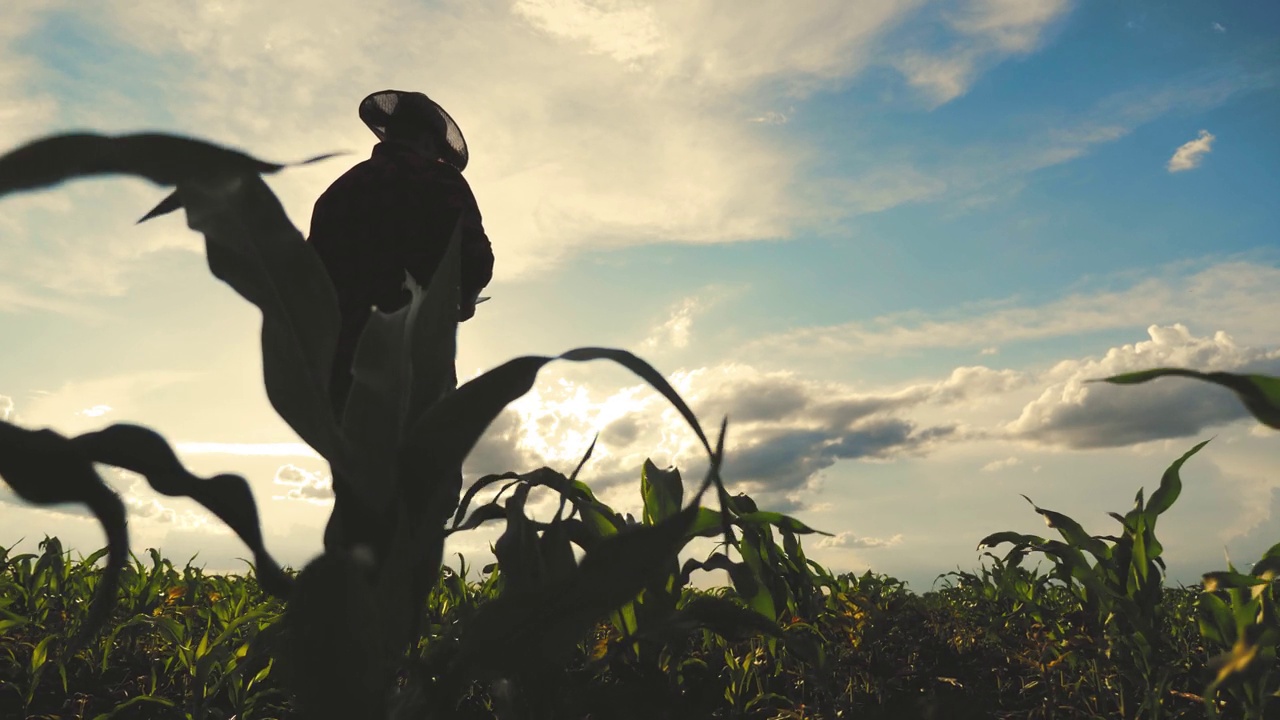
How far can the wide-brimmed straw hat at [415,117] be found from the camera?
306 centimetres

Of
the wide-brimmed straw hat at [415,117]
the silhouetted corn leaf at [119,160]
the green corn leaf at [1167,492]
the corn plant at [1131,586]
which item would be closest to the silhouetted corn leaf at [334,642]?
the silhouetted corn leaf at [119,160]

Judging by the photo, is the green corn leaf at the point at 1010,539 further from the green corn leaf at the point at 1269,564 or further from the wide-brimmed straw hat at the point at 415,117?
the wide-brimmed straw hat at the point at 415,117

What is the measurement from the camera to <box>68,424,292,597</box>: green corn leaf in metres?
0.96

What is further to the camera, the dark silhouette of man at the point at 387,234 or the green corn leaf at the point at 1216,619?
the dark silhouette of man at the point at 387,234

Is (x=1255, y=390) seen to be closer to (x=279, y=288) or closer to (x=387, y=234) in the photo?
(x=279, y=288)

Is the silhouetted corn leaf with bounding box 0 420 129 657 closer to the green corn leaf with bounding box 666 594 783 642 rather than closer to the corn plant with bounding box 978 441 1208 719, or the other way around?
the green corn leaf with bounding box 666 594 783 642

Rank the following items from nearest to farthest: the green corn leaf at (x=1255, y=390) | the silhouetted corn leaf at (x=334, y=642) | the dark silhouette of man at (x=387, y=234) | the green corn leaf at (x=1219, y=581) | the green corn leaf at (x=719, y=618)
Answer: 1. the silhouetted corn leaf at (x=334, y=642)
2. the green corn leaf at (x=1255, y=390)
3. the green corn leaf at (x=719, y=618)
4. the green corn leaf at (x=1219, y=581)
5. the dark silhouette of man at (x=387, y=234)

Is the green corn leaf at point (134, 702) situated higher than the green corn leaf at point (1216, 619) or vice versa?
the green corn leaf at point (1216, 619)

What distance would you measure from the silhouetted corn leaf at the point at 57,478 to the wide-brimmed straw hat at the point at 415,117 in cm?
234

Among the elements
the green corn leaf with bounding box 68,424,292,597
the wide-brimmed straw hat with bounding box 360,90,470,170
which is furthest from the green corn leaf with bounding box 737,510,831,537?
the wide-brimmed straw hat with bounding box 360,90,470,170

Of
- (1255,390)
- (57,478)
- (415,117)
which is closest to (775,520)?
(1255,390)

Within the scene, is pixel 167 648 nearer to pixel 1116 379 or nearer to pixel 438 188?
pixel 438 188

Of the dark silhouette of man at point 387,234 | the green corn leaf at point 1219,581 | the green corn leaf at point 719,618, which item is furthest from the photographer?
the dark silhouette of man at point 387,234

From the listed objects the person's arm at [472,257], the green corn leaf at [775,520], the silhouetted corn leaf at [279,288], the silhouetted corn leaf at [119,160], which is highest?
the person's arm at [472,257]
